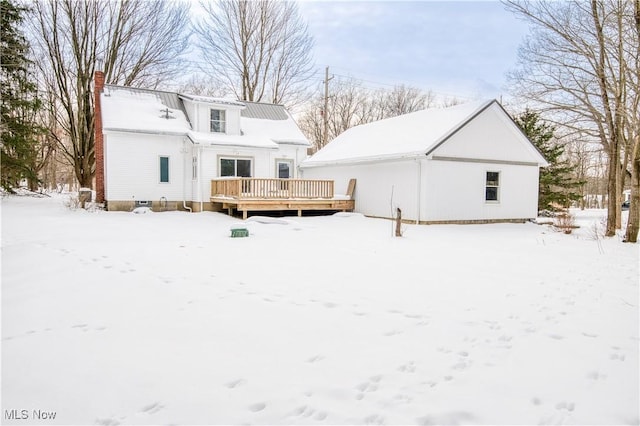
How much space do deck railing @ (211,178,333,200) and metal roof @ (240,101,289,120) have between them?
5591 millimetres

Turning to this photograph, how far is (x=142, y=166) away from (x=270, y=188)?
544cm

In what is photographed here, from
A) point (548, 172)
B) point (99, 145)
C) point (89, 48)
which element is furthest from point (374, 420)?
point (89, 48)

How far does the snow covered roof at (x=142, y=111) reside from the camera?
53.9 feet

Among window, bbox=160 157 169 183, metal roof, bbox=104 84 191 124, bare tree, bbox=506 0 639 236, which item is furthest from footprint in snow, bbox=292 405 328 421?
metal roof, bbox=104 84 191 124

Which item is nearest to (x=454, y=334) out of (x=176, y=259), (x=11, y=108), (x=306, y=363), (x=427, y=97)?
(x=306, y=363)

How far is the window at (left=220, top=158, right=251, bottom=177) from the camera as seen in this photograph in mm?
17531

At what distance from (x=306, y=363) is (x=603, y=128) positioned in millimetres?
14054

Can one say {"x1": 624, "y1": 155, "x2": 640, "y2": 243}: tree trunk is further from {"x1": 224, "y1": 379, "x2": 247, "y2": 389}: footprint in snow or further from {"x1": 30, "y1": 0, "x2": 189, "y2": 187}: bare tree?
{"x1": 30, "y1": 0, "x2": 189, "y2": 187}: bare tree

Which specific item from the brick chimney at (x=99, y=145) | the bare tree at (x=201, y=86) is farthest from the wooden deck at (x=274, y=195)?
the bare tree at (x=201, y=86)

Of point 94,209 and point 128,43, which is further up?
point 128,43

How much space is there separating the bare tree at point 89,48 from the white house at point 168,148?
5774mm

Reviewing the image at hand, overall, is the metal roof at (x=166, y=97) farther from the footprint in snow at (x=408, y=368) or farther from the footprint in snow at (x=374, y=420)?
the footprint in snow at (x=374, y=420)

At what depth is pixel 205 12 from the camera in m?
28.3

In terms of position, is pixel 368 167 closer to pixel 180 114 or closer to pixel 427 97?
pixel 180 114
